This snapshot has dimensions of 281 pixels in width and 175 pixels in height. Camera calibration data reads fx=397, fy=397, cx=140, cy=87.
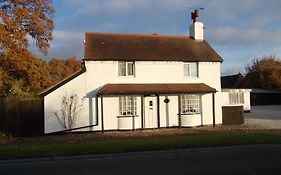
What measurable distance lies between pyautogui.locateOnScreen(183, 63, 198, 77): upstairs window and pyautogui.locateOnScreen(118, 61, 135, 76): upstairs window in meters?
3.98

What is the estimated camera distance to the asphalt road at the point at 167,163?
11258 millimetres

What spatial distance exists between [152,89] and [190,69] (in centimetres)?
426

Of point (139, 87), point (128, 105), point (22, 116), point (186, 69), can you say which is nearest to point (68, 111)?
point (22, 116)

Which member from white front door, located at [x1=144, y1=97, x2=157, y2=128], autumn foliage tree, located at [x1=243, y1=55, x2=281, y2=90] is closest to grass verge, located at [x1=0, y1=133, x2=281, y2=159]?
white front door, located at [x1=144, y1=97, x2=157, y2=128]

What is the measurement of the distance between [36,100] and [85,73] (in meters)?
3.61

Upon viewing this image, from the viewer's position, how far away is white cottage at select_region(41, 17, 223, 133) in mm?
26000

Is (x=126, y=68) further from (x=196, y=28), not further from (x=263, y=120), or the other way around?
(x=263, y=120)

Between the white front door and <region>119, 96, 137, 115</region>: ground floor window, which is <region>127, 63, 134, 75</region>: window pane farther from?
the white front door

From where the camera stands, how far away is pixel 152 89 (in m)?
26.4

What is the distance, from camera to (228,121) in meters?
29.7

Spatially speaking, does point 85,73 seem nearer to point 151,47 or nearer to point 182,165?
point 151,47

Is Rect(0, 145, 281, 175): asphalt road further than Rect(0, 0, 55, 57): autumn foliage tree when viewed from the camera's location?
No

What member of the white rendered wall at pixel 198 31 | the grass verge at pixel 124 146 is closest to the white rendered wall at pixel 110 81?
the white rendered wall at pixel 198 31

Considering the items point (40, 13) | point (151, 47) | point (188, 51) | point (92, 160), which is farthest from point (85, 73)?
point (92, 160)
